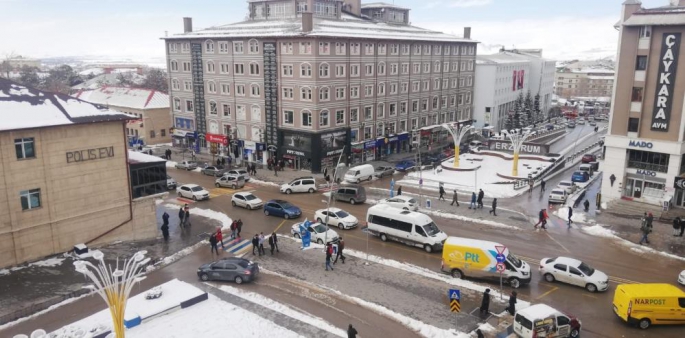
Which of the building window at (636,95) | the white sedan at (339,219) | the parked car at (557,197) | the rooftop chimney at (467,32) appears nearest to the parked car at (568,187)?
the parked car at (557,197)

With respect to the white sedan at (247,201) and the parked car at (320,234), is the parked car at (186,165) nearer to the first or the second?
the white sedan at (247,201)

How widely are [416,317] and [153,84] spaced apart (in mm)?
140977

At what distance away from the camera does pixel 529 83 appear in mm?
115750

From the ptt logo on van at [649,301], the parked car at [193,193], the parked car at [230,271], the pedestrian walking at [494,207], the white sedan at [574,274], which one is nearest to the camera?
the ptt logo on van at [649,301]

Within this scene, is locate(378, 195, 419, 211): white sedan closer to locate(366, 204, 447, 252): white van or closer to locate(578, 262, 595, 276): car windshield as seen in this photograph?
locate(366, 204, 447, 252): white van

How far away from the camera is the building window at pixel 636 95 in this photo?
40406 mm

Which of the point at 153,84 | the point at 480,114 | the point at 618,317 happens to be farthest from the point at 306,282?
the point at 153,84

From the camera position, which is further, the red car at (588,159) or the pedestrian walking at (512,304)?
the red car at (588,159)

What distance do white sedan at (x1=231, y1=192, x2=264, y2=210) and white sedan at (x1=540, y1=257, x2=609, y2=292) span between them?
23.3 meters

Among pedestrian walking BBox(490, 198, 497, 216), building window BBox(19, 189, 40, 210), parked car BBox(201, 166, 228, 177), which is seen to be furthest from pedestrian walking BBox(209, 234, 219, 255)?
parked car BBox(201, 166, 228, 177)

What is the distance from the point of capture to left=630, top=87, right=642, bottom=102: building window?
40.4 metres

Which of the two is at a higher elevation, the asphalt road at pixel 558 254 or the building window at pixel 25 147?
the building window at pixel 25 147

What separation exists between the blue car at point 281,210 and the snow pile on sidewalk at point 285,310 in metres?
12.7

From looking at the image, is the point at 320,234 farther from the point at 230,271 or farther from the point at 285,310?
the point at 285,310
